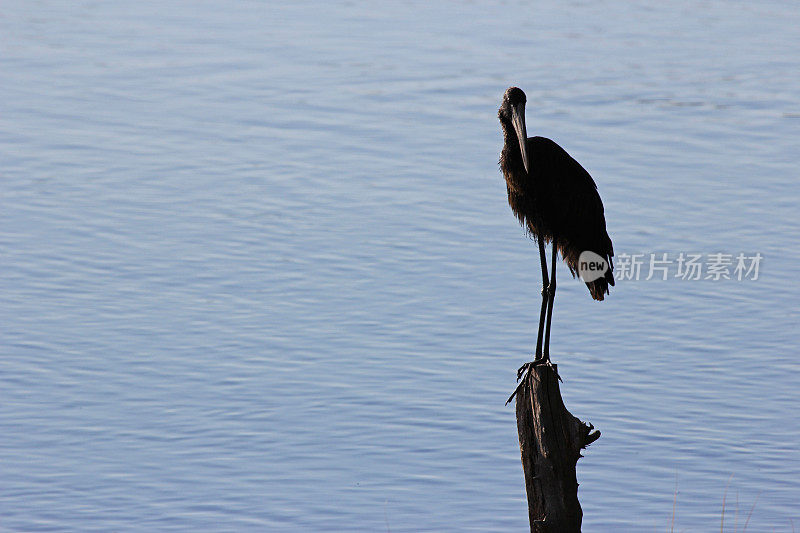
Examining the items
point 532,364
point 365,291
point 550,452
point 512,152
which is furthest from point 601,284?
point 365,291

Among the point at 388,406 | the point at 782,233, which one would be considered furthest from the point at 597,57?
the point at 388,406

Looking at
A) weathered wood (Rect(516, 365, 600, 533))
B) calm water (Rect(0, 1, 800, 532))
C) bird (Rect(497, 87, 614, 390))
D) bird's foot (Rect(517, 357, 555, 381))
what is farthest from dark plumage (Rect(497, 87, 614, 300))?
calm water (Rect(0, 1, 800, 532))

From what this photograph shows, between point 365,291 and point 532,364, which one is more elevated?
point 365,291

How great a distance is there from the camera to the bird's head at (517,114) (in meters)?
6.87

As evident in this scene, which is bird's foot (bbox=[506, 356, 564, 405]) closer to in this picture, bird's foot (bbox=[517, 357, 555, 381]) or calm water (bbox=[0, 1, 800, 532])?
bird's foot (bbox=[517, 357, 555, 381])

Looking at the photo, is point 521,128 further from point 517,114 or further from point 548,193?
point 548,193

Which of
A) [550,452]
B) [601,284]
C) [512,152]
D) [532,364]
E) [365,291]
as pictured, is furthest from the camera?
[365,291]

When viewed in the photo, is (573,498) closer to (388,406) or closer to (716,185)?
(388,406)

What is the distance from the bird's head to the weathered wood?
135 cm

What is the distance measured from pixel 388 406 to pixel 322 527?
5.33 ft

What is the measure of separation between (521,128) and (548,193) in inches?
16.2

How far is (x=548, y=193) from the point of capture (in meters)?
7.13

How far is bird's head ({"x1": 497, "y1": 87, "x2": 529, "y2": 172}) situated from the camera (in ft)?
22.5

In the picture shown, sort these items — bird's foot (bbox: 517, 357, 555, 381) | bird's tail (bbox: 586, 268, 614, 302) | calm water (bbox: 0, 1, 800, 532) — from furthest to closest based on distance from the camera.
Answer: calm water (bbox: 0, 1, 800, 532) → bird's tail (bbox: 586, 268, 614, 302) → bird's foot (bbox: 517, 357, 555, 381)
